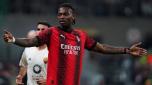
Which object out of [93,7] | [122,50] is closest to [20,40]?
[122,50]

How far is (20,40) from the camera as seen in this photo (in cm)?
1071

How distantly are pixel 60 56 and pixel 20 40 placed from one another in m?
0.69

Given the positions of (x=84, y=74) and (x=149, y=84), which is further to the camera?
(x=84, y=74)

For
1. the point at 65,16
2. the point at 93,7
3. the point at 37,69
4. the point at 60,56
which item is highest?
the point at 65,16

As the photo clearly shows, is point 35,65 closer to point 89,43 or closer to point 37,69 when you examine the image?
point 37,69

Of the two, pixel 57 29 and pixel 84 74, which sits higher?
pixel 57 29

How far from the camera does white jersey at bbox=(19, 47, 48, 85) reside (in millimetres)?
13641

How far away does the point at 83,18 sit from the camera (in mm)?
29281

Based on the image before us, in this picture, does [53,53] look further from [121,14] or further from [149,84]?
[121,14]

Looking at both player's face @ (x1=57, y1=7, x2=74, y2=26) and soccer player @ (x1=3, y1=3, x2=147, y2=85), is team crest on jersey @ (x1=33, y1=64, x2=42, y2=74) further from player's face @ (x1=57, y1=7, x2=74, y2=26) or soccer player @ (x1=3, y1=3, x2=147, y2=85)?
player's face @ (x1=57, y1=7, x2=74, y2=26)

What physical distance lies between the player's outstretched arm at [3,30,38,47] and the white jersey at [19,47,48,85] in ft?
8.95

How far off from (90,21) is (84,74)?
774cm

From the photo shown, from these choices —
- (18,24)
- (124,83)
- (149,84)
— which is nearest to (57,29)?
(149,84)

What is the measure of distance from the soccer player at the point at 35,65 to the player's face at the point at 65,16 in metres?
2.47
